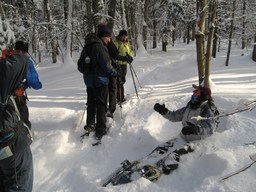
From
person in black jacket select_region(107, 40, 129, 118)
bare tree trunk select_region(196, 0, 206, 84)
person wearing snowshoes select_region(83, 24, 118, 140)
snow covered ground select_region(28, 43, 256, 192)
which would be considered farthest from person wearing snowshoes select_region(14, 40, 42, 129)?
bare tree trunk select_region(196, 0, 206, 84)

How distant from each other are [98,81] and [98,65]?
32 cm

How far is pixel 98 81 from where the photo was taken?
602 cm

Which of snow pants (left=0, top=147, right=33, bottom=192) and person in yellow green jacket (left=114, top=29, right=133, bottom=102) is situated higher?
person in yellow green jacket (left=114, top=29, right=133, bottom=102)

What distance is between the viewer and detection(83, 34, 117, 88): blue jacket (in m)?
5.89

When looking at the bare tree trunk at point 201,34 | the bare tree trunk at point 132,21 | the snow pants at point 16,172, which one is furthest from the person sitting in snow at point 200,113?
the bare tree trunk at point 132,21

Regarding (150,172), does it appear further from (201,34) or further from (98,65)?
(201,34)

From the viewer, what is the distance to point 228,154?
475 centimetres

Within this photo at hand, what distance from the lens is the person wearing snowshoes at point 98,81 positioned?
592 cm

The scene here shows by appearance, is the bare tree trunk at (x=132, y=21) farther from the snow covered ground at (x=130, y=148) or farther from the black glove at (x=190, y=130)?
the black glove at (x=190, y=130)

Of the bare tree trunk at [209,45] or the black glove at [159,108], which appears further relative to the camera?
the bare tree trunk at [209,45]

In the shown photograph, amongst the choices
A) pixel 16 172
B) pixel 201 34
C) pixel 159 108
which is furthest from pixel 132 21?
pixel 16 172

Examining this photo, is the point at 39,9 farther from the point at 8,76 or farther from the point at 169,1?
the point at 8,76

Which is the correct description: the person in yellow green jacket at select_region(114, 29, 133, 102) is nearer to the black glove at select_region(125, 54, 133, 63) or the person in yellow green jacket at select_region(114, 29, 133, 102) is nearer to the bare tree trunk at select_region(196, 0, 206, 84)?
the black glove at select_region(125, 54, 133, 63)

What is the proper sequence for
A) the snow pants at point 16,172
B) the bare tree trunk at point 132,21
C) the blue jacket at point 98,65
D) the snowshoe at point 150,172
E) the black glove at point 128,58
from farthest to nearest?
1. the bare tree trunk at point 132,21
2. the black glove at point 128,58
3. the blue jacket at point 98,65
4. the snowshoe at point 150,172
5. the snow pants at point 16,172
